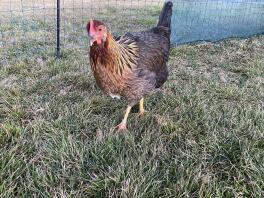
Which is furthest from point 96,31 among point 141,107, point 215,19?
point 215,19

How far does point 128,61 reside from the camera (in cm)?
329

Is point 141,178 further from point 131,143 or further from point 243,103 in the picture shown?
point 243,103

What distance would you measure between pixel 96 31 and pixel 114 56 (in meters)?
0.39

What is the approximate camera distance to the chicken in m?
2.98

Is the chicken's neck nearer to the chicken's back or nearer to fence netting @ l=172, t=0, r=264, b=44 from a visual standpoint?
the chicken's back

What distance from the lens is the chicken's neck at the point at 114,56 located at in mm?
3006

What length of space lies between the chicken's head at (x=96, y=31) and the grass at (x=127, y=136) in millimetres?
909

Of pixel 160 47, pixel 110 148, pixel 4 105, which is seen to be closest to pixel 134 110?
pixel 160 47

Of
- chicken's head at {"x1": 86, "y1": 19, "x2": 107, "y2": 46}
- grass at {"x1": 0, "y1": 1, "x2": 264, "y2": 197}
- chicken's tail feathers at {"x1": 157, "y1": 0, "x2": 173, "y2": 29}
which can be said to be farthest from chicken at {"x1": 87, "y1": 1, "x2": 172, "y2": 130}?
grass at {"x1": 0, "y1": 1, "x2": 264, "y2": 197}

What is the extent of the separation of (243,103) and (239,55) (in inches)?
96.9

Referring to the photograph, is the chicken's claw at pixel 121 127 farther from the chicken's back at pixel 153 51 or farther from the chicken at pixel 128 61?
the chicken's back at pixel 153 51

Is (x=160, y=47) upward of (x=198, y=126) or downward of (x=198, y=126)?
upward

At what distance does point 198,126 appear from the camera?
3514mm

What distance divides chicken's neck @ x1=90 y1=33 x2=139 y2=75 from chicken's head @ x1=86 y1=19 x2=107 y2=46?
82 millimetres
